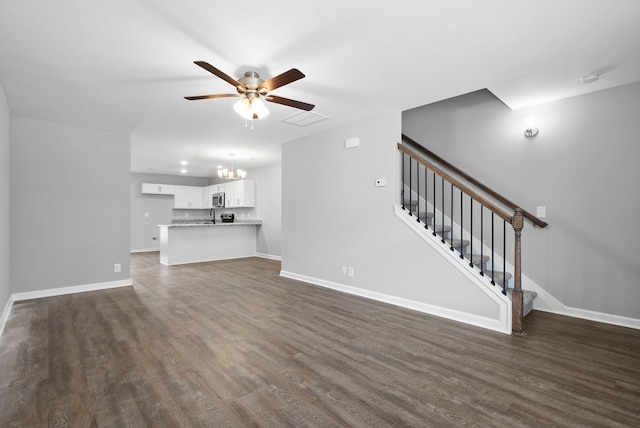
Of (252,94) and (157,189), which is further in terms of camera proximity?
(157,189)

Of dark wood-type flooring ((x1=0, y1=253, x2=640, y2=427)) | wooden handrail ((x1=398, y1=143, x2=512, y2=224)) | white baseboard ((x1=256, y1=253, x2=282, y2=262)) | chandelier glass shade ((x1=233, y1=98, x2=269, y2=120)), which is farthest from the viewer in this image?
white baseboard ((x1=256, y1=253, x2=282, y2=262))

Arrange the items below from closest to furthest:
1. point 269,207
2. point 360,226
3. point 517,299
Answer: point 517,299 → point 360,226 → point 269,207

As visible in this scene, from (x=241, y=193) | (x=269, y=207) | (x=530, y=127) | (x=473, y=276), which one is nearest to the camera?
(x=473, y=276)

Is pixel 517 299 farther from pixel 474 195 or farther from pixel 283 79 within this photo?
pixel 283 79

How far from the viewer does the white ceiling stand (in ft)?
6.57

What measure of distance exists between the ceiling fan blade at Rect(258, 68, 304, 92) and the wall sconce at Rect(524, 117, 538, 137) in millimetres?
3005

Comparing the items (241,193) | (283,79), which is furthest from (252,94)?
(241,193)

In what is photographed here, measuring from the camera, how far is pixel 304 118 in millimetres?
4184

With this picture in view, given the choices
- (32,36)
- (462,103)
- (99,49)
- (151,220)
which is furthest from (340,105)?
(151,220)

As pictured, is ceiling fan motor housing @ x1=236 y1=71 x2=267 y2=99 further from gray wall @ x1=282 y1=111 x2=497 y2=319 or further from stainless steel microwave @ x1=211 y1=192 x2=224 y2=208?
stainless steel microwave @ x1=211 y1=192 x2=224 y2=208

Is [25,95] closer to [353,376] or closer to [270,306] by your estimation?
[270,306]

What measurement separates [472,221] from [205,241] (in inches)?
229

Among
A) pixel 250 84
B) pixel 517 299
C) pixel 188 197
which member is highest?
pixel 250 84

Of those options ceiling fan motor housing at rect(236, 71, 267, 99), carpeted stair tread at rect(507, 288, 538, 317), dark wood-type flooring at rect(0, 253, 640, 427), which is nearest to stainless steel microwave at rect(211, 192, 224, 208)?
dark wood-type flooring at rect(0, 253, 640, 427)
